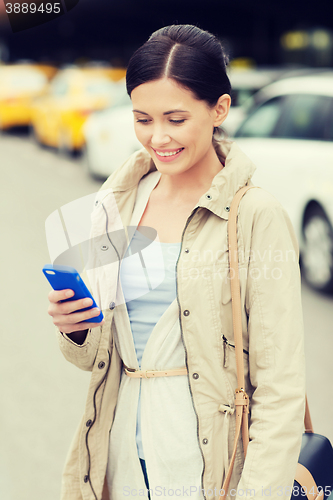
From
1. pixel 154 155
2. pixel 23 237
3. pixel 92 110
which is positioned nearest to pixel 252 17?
pixel 92 110

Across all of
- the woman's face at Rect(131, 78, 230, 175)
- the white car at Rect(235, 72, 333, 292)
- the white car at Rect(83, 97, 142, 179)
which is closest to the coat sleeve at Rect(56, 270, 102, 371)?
the woman's face at Rect(131, 78, 230, 175)

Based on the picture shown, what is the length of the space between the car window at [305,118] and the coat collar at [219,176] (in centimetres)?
365

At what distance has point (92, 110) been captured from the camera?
34.9 feet

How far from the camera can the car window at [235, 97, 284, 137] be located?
582 cm

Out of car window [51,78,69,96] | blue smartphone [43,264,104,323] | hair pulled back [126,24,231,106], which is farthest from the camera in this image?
car window [51,78,69,96]

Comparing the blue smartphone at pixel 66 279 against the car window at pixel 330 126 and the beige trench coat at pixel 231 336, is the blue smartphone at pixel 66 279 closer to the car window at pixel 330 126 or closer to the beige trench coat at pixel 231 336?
the beige trench coat at pixel 231 336

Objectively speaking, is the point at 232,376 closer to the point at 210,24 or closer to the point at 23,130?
the point at 23,130

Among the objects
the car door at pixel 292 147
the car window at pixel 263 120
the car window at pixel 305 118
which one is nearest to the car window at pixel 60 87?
the car window at pixel 263 120

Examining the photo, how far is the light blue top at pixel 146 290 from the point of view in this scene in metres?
1.55

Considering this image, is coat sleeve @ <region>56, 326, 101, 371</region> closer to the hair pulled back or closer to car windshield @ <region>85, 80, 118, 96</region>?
the hair pulled back

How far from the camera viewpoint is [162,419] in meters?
1.54

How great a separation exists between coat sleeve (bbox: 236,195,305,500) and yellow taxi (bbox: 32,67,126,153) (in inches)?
348

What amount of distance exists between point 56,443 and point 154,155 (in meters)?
2.20

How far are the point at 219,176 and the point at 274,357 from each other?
1.63 feet
